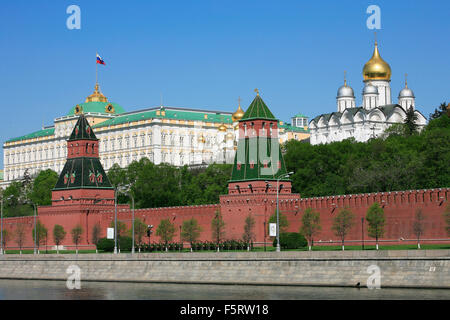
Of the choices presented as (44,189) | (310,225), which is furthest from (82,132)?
(44,189)

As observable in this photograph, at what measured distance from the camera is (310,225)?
252 ft

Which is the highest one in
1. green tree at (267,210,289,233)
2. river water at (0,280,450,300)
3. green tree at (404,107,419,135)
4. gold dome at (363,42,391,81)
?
gold dome at (363,42,391,81)

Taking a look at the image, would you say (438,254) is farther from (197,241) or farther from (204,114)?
(204,114)

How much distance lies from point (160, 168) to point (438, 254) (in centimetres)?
7618

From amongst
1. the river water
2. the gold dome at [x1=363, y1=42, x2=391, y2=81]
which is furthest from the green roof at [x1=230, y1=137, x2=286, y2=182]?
the gold dome at [x1=363, y1=42, x2=391, y2=81]

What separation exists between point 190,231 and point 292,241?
12458 mm

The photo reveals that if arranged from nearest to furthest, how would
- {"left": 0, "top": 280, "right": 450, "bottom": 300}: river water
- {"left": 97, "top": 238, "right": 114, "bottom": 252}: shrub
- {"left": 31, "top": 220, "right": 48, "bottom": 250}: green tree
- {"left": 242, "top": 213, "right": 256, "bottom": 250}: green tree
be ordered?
{"left": 0, "top": 280, "right": 450, "bottom": 300}: river water < {"left": 242, "top": 213, "right": 256, "bottom": 250}: green tree < {"left": 97, "top": 238, "right": 114, "bottom": 252}: shrub < {"left": 31, "top": 220, "right": 48, "bottom": 250}: green tree

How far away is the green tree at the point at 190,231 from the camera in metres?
84.4

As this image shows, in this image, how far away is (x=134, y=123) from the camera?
17650 centimetres

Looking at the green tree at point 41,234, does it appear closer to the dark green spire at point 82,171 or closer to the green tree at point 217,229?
the dark green spire at point 82,171

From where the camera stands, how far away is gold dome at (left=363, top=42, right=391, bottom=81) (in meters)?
152

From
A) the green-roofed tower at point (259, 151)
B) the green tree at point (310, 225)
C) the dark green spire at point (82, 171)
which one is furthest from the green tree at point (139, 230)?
the green tree at point (310, 225)

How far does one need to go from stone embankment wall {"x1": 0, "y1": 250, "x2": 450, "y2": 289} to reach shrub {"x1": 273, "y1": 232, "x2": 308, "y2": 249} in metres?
9.03

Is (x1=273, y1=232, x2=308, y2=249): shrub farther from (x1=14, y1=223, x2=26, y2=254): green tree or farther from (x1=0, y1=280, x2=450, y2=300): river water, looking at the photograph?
(x1=14, y1=223, x2=26, y2=254): green tree
